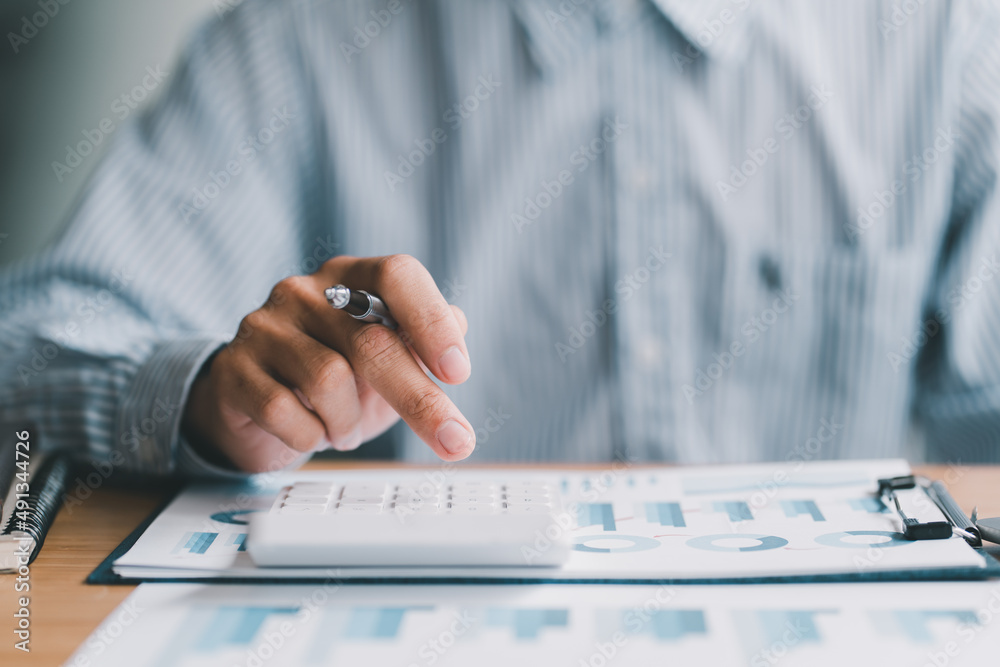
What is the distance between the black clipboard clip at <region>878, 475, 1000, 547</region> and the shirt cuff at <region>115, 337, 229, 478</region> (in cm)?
46

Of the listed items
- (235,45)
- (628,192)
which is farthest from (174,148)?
(628,192)

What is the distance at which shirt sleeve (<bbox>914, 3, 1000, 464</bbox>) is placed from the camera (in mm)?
963

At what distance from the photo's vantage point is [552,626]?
367mm

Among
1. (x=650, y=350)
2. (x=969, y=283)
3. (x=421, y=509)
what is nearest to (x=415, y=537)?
(x=421, y=509)

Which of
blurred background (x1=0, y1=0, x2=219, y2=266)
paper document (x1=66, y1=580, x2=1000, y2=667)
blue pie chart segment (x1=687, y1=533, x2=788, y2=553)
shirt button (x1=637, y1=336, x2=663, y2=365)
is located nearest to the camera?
paper document (x1=66, y1=580, x2=1000, y2=667)

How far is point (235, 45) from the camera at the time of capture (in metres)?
1.08

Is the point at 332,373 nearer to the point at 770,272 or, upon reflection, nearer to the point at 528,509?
the point at 528,509

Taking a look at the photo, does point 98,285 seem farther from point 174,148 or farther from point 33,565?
point 33,565

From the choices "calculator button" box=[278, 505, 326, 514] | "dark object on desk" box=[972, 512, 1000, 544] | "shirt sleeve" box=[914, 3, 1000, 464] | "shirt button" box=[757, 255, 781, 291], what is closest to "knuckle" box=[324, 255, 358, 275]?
"calculator button" box=[278, 505, 326, 514]

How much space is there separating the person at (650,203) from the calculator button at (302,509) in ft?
1.78

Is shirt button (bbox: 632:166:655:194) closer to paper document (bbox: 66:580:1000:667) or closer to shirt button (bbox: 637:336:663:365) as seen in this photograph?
Result: shirt button (bbox: 637:336:663:365)

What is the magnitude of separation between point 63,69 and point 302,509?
1.49 m

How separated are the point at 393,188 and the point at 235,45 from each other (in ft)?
0.98

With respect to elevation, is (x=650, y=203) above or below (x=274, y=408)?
above
